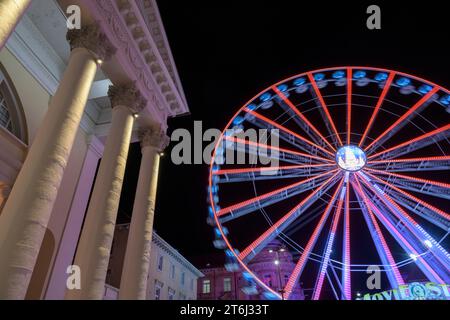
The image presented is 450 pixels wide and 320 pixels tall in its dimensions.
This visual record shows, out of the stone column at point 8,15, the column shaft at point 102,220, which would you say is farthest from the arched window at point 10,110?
the stone column at point 8,15

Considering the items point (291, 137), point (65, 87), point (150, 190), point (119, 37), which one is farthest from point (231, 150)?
point (65, 87)

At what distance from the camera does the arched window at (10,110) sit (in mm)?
11773

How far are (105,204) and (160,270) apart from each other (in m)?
26.4

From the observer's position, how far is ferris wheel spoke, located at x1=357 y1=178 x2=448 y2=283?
16562 mm

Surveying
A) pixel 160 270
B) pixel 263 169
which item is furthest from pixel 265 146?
pixel 160 270

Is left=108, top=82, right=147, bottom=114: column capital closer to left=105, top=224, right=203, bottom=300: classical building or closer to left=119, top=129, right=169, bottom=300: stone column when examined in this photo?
left=119, top=129, right=169, bottom=300: stone column

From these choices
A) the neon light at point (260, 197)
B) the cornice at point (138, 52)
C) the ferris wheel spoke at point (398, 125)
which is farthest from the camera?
the ferris wheel spoke at point (398, 125)

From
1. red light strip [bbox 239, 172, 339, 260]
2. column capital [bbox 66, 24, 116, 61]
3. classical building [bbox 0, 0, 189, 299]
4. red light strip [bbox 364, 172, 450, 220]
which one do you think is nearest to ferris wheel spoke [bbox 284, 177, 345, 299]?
red light strip [bbox 239, 172, 339, 260]

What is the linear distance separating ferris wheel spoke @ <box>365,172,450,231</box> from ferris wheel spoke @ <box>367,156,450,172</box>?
83 centimetres

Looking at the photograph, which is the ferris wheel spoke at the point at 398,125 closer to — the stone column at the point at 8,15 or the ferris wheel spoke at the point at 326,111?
the ferris wheel spoke at the point at 326,111

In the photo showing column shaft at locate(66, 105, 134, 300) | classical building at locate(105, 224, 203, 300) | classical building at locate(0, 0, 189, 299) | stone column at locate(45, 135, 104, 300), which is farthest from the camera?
classical building at locate(105, 224, 203, 300)

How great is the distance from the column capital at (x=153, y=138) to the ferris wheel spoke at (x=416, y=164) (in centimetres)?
1201

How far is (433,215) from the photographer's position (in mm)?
16844
